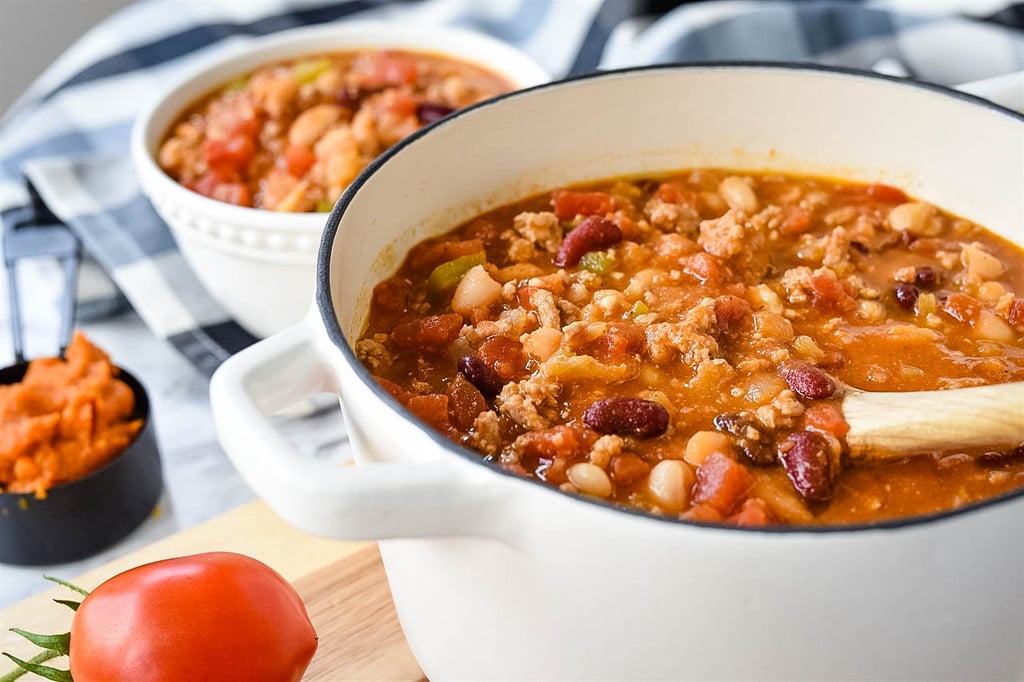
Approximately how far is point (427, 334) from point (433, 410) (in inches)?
10.8

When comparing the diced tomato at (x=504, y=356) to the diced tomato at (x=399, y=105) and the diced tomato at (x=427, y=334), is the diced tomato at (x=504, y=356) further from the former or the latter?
the diced tomato at (x=399, y=105)

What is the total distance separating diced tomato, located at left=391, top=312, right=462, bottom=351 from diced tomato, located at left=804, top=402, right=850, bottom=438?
0.70m

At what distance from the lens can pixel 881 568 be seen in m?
1.44

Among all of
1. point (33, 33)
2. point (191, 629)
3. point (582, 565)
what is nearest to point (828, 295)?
point (582, 565)

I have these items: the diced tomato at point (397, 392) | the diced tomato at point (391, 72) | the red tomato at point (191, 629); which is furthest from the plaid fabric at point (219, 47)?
the diced tomato at point (397, 392)

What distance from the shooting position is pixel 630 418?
6.37ft

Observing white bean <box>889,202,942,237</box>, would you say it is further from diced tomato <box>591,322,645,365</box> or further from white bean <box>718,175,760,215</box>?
diced tomato <box>591,322,645,365</box>

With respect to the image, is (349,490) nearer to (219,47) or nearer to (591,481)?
→ (591,481)

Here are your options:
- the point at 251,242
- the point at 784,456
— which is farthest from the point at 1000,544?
the point at 251,242

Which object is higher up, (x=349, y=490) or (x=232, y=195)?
(x=349, y=490)

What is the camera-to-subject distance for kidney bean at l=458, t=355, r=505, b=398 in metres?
2.08

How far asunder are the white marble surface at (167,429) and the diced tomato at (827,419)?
1.55 m

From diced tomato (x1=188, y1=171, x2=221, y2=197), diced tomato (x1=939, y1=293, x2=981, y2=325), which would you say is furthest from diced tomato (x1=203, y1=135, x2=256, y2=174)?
diced tomato (x1=939, y1=293, x2=981, y2=325)

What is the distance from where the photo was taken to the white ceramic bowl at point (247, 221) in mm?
3012
